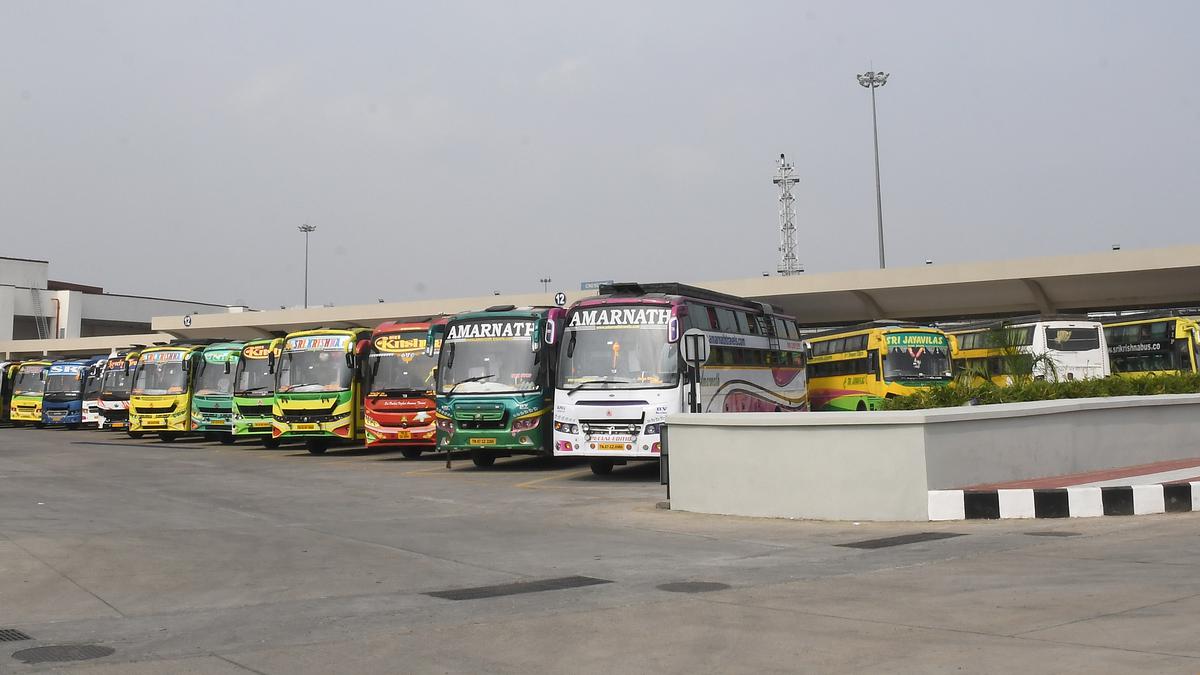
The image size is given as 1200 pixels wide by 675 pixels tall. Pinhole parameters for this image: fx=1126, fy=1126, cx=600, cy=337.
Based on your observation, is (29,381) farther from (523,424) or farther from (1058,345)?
(1058,345)

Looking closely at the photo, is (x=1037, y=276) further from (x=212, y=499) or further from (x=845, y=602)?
(x=845, y=602)

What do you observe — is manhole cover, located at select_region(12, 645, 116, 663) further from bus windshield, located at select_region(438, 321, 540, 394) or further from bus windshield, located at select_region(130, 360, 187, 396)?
bus windshield, located at select_region(130, 360, 187, 396)

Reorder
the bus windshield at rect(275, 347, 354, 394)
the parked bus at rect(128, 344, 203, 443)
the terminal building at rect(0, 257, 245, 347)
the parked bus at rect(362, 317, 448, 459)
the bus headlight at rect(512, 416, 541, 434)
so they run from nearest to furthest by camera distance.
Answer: the bus headlight at rect(512, 416, 541, 434), the parked bus at rect(362, 317, 448, 459), the bus windshield at rect(275, 347, 354, 394), the parked bus at rect(128, 344, 203, 443), the terminal building at rect(0, 257, 245, 347)

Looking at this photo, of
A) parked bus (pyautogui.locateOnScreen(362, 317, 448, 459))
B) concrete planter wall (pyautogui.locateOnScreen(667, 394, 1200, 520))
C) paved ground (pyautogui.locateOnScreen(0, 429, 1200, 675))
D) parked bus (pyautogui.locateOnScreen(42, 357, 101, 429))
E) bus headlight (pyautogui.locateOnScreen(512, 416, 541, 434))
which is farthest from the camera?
parked bus (pyautogui.locateOnScreen(42, 357, 101, 429))

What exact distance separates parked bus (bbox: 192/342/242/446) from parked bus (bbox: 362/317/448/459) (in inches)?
299

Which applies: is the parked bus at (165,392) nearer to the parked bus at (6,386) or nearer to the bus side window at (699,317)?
the parked bus at (6,386)

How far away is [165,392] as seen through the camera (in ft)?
107

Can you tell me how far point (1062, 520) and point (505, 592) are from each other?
20.5ft

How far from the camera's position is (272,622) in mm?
Answer: 7035

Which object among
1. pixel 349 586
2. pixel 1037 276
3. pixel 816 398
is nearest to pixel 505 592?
pixel 349 586

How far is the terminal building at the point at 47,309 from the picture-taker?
75.5m

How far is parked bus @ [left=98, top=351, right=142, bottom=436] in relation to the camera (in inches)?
1425

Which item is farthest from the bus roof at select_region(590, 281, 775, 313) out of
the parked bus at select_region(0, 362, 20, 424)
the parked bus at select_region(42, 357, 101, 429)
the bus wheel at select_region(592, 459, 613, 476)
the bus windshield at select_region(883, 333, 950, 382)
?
the parked bus at select_region(0, 362, 20, 424)

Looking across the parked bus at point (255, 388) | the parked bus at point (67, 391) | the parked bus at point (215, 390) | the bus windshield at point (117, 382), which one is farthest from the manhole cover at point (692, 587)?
the parked bus at point (67, 391)
